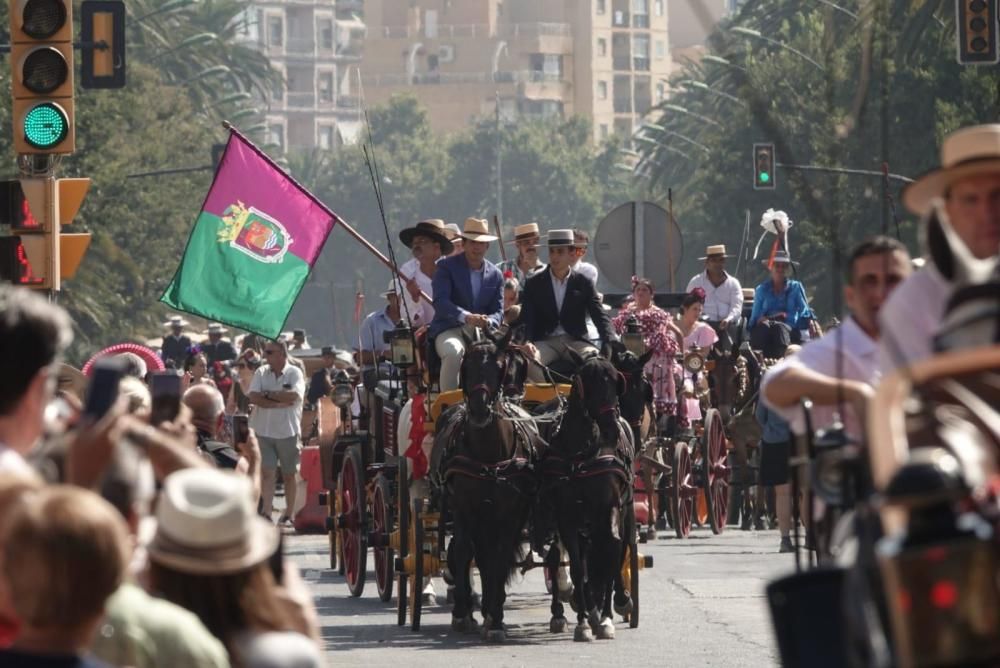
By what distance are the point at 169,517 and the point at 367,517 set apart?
44.8 feet

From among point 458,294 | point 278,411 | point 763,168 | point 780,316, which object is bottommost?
point 278,411

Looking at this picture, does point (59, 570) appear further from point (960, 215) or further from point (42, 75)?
point (42, 75)

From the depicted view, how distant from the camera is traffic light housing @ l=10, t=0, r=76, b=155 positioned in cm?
1659

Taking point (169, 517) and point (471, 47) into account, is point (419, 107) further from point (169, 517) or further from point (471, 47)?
point (169, 517)

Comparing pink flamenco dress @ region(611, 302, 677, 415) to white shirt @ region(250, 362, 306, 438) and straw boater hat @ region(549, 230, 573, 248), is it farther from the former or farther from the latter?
straw boater hat @ region(549, 230, 573, 248)

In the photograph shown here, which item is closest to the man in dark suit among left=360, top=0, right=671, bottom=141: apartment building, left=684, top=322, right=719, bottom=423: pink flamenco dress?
left=684, top=322, right=719, bottom=423: pink flamenco dress

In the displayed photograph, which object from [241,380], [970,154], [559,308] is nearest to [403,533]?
[559,308]

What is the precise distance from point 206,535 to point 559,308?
1161cm

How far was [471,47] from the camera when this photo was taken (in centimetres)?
19975

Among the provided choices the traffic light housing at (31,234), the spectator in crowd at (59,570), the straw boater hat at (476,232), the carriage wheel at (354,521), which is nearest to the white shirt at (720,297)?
the carriage wheel at (354,521)

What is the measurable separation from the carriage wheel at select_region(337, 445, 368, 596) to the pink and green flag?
184 cm

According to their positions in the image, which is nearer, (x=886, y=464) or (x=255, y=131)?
(x=886, y=464)

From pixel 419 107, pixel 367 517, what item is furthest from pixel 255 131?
pixel 367 517

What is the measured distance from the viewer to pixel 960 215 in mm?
6980
